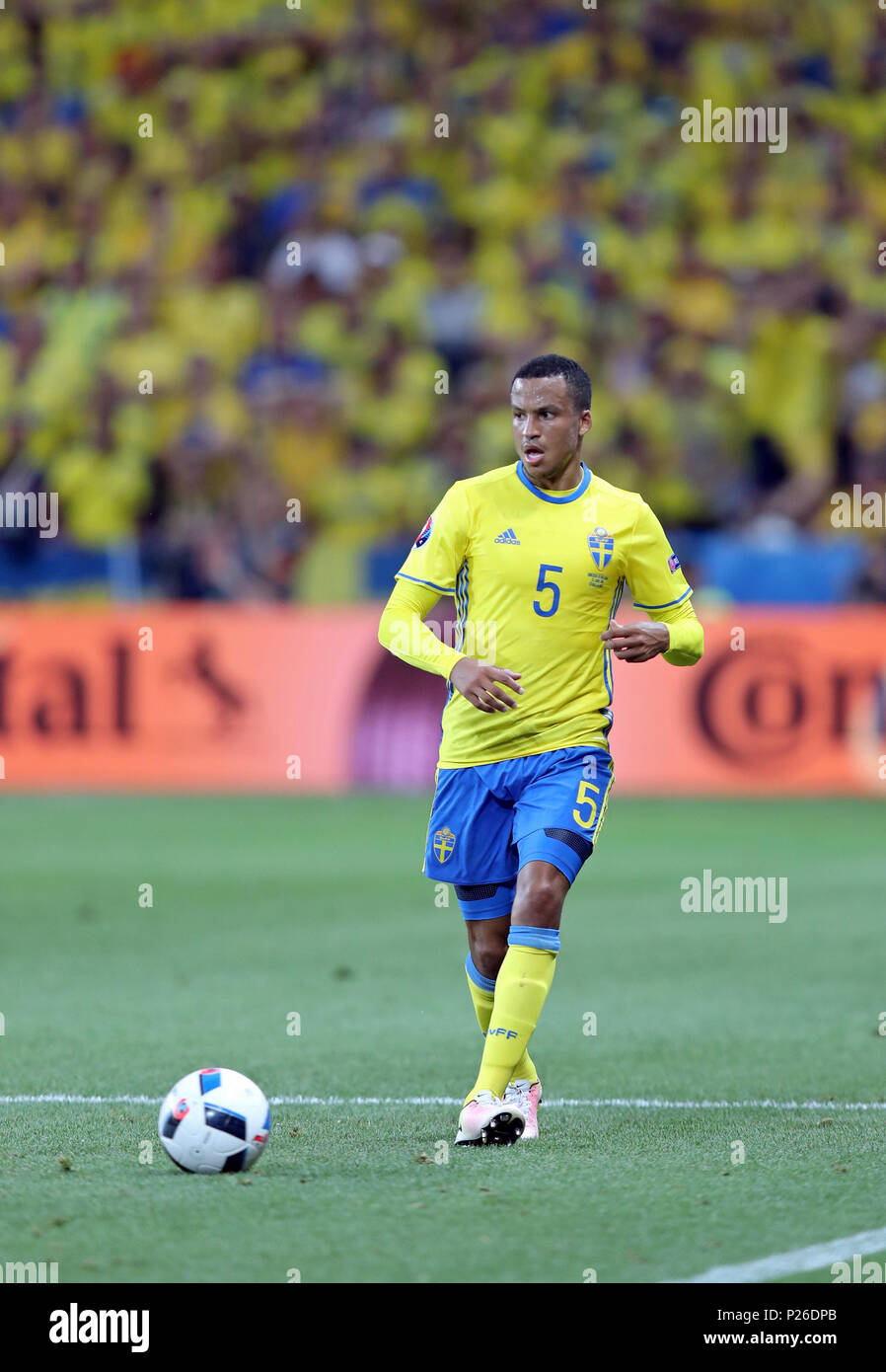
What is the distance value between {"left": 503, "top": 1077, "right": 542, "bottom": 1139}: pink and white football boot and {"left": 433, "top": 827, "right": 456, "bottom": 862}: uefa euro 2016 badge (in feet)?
2.19

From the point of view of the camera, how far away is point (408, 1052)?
701 cm

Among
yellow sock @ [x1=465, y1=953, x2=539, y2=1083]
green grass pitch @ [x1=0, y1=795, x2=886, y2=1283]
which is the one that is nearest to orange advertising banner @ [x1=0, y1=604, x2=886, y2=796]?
green grass pitch @ [x1=0, y1=795, x2=886, y2=1283]

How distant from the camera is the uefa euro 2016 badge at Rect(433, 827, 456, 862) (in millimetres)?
5723

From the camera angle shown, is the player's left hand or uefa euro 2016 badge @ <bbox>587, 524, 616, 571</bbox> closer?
the player's left hand

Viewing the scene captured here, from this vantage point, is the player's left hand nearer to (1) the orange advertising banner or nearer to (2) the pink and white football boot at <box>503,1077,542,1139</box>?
(2) the pink and white football boot at <box>503,1077,542,1139</box>

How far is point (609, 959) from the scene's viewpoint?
9227mm

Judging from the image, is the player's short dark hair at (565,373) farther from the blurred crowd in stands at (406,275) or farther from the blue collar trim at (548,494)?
the blurred crowd in stands at (406,275)

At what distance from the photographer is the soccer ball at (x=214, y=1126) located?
4898 mm

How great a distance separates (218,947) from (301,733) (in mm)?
6742

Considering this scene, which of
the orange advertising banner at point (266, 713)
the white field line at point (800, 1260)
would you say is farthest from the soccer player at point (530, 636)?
the orange advertising banner at point (266, 713)

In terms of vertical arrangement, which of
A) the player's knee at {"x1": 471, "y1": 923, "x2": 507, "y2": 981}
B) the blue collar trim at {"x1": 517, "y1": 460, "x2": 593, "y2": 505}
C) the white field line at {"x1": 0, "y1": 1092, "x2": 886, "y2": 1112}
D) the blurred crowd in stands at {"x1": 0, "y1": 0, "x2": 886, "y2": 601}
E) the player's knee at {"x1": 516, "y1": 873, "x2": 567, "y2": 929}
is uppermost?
the blurred crowd in stands at {"x1": 0, "y1": 0, "x2": 886, "y2": 601}

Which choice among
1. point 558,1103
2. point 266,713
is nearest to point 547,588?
point 558,1103

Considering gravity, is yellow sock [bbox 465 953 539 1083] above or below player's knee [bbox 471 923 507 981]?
below

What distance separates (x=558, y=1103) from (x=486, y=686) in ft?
4.88
